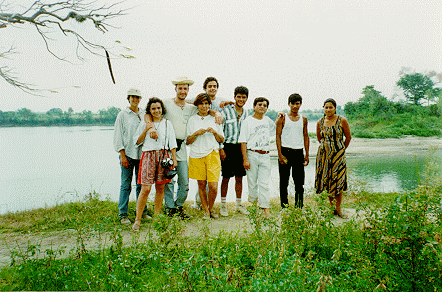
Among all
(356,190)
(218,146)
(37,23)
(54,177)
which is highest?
(37,23)

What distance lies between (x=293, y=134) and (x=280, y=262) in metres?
2.46

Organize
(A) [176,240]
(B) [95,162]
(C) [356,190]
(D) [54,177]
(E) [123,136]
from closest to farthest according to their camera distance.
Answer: (A) [176,240] → (E) [123,136] → (C) [356,190] → (D) [54,177] → (B) [95,162]

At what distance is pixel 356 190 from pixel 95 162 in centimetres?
1596

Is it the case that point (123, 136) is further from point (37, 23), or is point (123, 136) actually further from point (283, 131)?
point (283, 131)

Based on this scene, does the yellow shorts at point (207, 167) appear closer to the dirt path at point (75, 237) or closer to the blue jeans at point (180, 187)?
the blue jeans at point (180, 187)

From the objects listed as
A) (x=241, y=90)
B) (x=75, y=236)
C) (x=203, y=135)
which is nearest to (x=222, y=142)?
(x=203, y=135)

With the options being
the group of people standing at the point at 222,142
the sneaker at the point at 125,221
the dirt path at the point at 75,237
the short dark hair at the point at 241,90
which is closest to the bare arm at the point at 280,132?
the group of people standing at the point at 222,142

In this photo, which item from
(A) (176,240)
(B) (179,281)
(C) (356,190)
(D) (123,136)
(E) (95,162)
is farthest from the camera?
(E) (95,162)

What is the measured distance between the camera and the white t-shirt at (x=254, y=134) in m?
4.24

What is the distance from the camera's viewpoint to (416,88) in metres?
15.2

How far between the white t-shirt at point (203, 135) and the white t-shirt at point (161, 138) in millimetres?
312

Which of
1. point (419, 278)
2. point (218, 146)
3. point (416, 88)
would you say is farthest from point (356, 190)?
point (416, 88)

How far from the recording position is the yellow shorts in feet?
13.8

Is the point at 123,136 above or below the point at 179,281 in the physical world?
above
